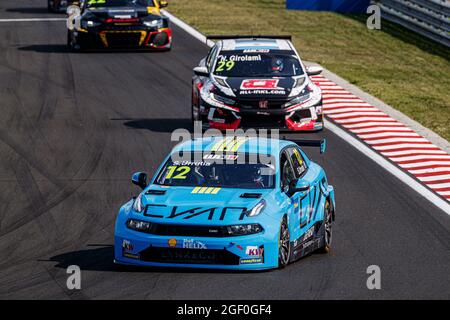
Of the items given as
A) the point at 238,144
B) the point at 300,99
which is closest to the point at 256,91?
the point at 300,99

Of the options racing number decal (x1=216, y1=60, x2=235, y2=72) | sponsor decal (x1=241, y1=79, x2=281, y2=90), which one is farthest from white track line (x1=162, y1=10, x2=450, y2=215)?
racing number decal (x1=216, y1=60, x2=235, y2=72)

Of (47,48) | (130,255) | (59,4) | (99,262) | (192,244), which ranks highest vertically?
(192,244)

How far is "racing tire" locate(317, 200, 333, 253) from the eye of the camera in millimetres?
A: 14484

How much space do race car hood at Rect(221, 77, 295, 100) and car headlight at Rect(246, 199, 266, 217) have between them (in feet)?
29.5

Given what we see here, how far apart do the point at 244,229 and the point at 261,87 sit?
31.4 feet

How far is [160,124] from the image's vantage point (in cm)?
2362

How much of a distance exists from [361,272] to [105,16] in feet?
62.4

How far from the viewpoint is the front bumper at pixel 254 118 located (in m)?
22.1

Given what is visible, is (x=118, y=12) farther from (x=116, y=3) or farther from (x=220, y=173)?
(x=220, y=173)

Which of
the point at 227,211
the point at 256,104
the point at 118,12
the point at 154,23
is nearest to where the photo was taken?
the point at 227,211

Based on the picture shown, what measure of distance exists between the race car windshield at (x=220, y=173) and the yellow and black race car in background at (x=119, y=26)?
57.5ft

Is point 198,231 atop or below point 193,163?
below
